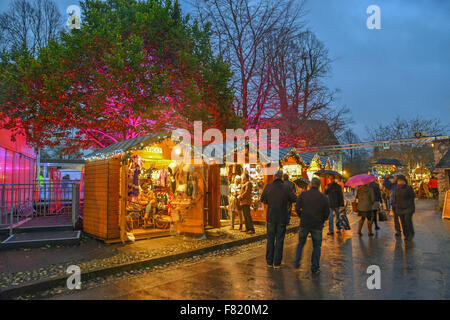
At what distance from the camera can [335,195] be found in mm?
10555

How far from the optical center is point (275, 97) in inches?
765

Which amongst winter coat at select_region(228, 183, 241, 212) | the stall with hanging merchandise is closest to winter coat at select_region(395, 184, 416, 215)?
the stall with hanging merchandise

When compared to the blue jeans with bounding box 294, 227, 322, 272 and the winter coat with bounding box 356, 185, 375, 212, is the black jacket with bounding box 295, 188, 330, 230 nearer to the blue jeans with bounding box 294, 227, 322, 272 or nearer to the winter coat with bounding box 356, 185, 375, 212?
the blue jeans with bounding box 294, 227, 322, 272

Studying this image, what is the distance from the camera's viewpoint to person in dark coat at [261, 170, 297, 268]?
6.47 metres

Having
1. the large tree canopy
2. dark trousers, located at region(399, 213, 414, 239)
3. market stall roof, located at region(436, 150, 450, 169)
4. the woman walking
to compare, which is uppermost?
the large tree canopy

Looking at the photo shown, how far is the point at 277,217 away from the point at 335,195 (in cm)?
490

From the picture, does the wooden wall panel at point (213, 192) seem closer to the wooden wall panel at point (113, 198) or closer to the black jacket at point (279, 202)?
the wooden wall panel at point (113, 198)

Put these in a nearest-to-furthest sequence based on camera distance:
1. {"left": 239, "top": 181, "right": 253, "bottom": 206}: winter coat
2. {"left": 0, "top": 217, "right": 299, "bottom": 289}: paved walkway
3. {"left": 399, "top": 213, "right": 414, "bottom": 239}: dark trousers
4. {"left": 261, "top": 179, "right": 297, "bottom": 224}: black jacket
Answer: {"left": 0, "top": 217, "right": 299, "bottom": 289}: paved walkway → {"left": 261, "top": 179, "right": 297, "bottom": 224}: black jacket → {"left": 399, "top": 213, "right": 414, "bottom": 239}: dark trousers → {"left": 239, "top": 181, "right": 253, "bottom": 206}: winter coat

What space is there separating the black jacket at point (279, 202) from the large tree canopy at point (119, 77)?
7.97 metres

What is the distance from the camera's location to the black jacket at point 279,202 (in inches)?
255

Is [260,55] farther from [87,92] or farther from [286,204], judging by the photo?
[286,204]

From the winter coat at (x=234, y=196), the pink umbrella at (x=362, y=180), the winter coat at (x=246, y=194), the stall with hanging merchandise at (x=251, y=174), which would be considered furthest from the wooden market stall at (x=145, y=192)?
the pink umbrella at (x=362, y=180)

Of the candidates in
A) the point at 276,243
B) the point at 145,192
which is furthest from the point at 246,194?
the point at 276,243

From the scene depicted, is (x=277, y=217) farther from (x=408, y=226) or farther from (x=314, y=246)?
(x=408, y=226)
